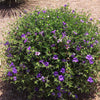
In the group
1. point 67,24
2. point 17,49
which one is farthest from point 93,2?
point 17,49

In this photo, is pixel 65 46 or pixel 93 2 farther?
pixel 93 2

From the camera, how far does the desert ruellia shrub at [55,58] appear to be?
2.51 m

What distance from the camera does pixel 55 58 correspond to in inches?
97.3

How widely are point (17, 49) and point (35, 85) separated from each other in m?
0.66

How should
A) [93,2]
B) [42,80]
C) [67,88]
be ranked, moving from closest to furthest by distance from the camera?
[42,80], [67,88], [93,2]

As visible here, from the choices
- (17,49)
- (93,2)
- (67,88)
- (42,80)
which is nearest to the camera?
(42,80)

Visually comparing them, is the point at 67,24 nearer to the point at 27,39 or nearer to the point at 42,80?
the point at 27,39

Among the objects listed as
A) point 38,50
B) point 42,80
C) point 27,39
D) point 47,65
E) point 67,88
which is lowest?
point 67,88

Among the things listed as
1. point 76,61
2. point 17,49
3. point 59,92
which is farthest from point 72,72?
point 17,49

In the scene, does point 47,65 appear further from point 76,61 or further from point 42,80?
point 76,61

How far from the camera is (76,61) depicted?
247cm

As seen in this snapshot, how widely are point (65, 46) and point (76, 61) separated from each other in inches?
10.6

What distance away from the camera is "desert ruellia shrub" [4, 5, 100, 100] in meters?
2.51

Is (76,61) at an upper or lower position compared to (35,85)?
upper
